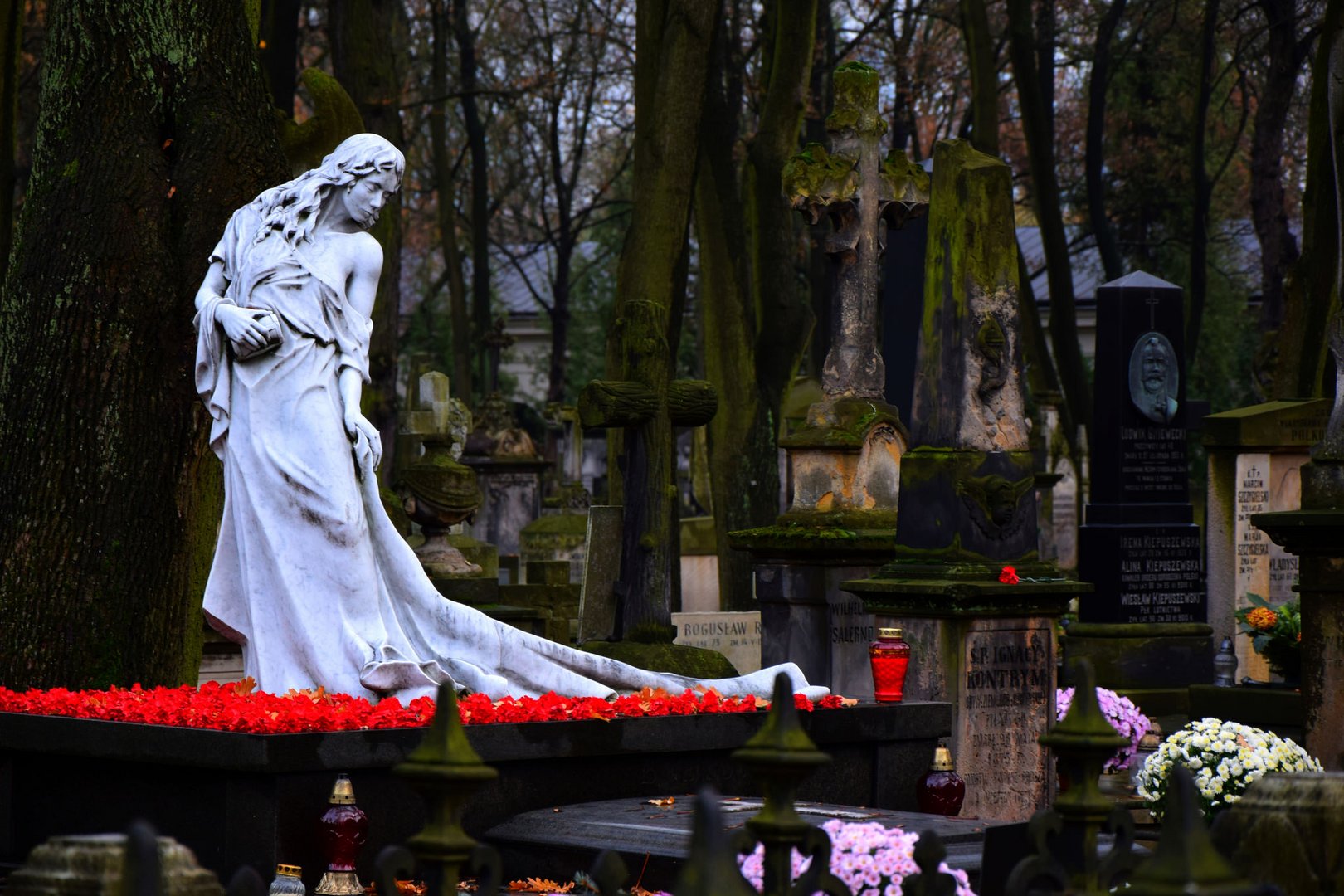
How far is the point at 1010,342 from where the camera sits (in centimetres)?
1177

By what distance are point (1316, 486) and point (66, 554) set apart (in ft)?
22.3

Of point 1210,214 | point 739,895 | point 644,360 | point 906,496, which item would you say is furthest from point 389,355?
point 1210,214

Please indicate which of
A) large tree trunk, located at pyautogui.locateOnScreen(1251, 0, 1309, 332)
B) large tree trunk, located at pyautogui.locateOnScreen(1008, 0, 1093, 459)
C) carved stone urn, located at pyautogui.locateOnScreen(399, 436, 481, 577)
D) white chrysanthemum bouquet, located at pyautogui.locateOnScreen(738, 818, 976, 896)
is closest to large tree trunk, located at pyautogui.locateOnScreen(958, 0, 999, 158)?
large tree trunk, located at pyautogui.locateOnScreen(1008, 0, 1093, 459)

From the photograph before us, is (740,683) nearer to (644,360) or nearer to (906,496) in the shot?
(906,496)

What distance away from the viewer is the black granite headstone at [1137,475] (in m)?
16.7

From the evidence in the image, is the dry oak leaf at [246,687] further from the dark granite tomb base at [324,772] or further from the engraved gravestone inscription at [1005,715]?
the engraved gravestone inscription at [1005,715]

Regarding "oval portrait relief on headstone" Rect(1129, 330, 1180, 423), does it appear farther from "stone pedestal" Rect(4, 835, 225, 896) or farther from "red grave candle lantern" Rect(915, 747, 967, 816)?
"stone pedestal" Rect(4, 835, 225, 896)

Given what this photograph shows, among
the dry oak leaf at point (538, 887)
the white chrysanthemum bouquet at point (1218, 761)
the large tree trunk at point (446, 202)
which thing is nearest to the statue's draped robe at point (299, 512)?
the dry oak leaf at point (538, 887)

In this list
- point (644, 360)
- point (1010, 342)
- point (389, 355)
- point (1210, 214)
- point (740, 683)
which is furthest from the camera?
point (1210, 214)

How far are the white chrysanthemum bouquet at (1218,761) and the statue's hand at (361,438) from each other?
3.52 metres

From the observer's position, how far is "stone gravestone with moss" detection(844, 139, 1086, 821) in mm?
11023

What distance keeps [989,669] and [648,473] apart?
2909 mm

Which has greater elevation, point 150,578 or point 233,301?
point 233,301

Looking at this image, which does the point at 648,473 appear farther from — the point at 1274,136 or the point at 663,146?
the point at 1274,136
